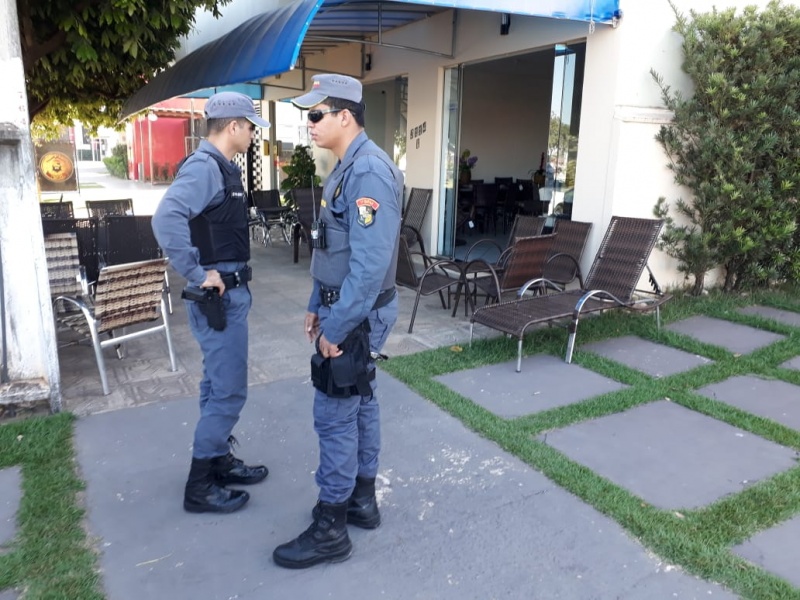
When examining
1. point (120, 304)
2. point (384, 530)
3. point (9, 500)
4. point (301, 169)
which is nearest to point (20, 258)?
point (120, 304)

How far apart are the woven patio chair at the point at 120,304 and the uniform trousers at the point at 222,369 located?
1.53 m

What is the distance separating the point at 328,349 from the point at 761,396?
3198 millimetres

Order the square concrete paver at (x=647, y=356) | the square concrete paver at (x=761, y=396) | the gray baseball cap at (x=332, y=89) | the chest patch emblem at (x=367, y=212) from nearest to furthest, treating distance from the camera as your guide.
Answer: the chest patch emblem at (x=367, y=212), the gray baseball cap at (x=332, y=89), the square concrete paver at (x=761, y=396), the square concrete paver at (x=647, y=356)

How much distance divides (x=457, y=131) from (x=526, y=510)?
20.4ft

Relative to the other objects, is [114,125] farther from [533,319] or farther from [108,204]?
[533,319]

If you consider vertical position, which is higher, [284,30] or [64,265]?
[284,30]

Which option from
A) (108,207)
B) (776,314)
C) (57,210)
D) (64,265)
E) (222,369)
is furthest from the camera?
(108,207)

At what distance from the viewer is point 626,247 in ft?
17.9

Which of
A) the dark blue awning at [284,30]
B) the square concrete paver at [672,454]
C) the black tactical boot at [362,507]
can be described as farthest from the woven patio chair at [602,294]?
the black tactical boot at [362,507]

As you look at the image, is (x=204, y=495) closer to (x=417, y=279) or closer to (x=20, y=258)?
(x=20, y=258)

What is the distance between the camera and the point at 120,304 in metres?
4.06

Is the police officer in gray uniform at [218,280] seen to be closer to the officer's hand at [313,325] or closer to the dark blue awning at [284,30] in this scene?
the officer's hand at [313,325]

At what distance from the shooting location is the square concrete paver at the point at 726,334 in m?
5.07

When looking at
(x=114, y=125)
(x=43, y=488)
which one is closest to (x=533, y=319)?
(x=43, y=488)
